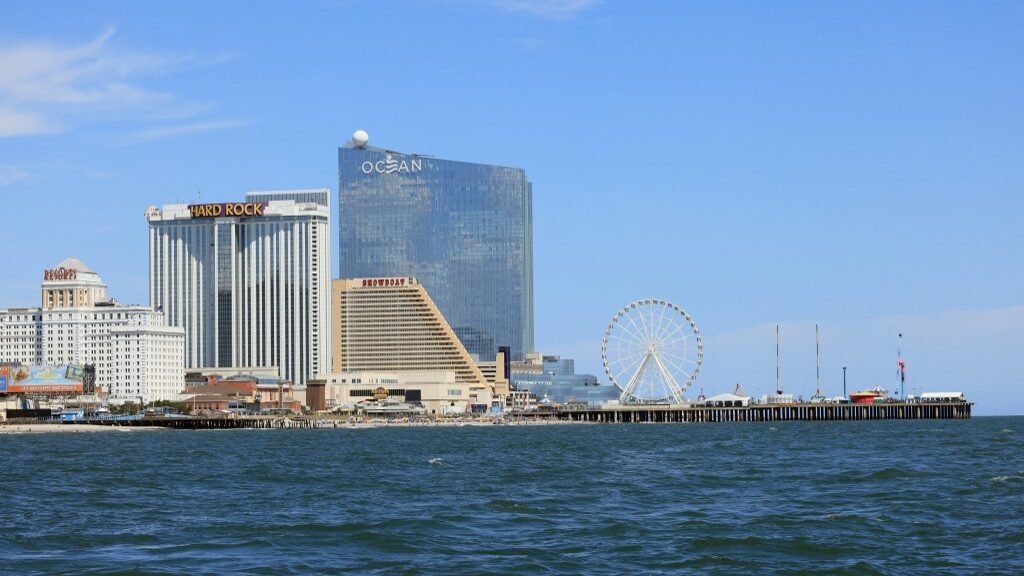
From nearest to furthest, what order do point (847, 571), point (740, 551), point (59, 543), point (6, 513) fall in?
point (847, 571)
point (740, 551)
point (59, 543)
point (6, 513)

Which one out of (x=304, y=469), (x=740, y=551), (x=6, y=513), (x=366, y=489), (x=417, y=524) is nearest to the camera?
(x=740, y=551)

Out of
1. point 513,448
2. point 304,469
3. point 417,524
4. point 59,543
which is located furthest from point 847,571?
point 513,448

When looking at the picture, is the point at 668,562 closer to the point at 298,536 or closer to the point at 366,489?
the point at 298,536

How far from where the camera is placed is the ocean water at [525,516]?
56531 millimetres

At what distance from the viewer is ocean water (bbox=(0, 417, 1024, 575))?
185ft

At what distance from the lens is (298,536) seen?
64.1 meters

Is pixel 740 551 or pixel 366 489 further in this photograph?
pixel 366 489

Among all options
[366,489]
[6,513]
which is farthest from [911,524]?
[6,513]

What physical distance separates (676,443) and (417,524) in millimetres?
94272

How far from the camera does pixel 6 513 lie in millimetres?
74875

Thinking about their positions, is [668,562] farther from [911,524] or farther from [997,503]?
[997,503]

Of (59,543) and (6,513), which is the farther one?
(6,513)

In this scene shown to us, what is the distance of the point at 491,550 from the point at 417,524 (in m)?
9.02

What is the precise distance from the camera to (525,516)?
71.2m
